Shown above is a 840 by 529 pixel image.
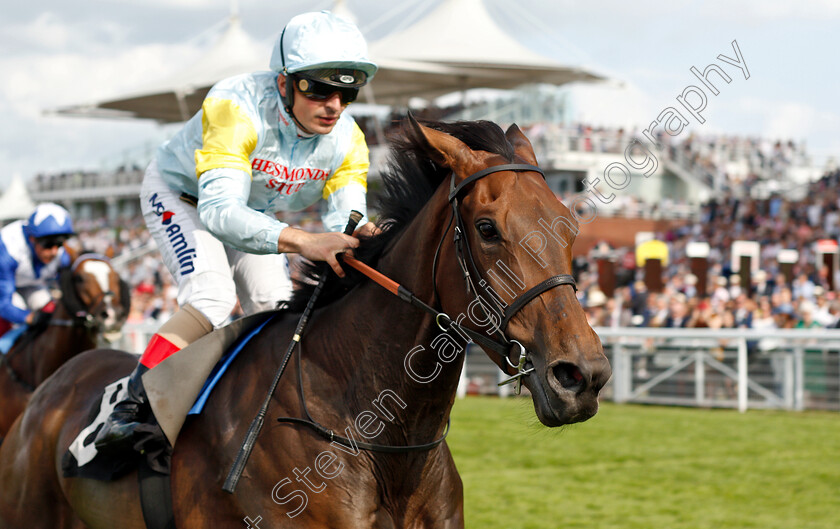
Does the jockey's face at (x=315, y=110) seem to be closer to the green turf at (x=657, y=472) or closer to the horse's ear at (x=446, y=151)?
the horse's ear at (x=446, y=151)

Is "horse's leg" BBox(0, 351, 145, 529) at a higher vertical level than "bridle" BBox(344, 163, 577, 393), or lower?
lower

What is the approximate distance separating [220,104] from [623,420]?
8.12 meters

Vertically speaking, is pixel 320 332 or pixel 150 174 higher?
pixel 150 174

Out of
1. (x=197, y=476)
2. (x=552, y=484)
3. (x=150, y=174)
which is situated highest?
(x=150, y=174)

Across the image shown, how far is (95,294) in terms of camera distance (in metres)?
6.67

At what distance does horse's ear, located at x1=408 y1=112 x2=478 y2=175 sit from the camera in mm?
2551

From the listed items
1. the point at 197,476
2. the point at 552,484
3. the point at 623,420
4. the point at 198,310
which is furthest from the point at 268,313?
the point at 623,420

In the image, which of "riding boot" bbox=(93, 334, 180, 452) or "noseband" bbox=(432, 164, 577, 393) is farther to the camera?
"riding boot" bbox=(93, 334, 180, 452)

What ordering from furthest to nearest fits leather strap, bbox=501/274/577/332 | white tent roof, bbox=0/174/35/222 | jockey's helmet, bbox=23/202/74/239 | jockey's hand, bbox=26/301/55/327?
white tent roof, bbox=0/174/35/222 < jockey's hand, bbox=26/301/55/327 < jockey's helmet, bbox=23/202/74/239 < leather strap, bbox=501/274/577/332

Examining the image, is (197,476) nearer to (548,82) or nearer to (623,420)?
(623,420)

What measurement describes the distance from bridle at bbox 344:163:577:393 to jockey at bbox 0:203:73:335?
462cm

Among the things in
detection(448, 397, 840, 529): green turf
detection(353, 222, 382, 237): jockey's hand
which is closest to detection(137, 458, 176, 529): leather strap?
detection(353, 222, 382, 237): jockey's hand

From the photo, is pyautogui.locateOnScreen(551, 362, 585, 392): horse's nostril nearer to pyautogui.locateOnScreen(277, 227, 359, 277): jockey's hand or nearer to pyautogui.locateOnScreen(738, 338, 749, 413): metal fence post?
pyautogui.locateOnScreen(277, 227, 359, 277): jockey's hand

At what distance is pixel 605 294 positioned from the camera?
15203mm
